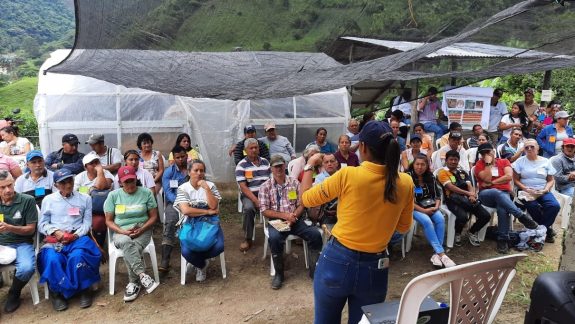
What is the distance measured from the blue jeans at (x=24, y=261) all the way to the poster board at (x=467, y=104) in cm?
577

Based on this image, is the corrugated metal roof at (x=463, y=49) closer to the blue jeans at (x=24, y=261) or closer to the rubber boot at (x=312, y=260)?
the rubber boot at (x=312, y=260)

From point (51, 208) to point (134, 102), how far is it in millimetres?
2684

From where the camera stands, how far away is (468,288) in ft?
5.54

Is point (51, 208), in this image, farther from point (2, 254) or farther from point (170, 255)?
point (170, 255)

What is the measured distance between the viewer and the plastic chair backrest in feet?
5.23

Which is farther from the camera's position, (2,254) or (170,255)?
(170,255)

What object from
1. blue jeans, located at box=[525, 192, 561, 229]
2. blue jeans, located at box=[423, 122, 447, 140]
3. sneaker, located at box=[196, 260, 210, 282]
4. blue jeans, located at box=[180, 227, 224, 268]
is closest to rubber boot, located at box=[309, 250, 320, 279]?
blue jeans, located at box=[180, 227, 224, 268]

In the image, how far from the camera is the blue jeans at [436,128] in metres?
6.59

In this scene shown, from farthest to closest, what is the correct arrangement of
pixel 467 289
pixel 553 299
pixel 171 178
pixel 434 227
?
pixel 171 178, pixel 434 227, pixel 467 289, pixel 553 299

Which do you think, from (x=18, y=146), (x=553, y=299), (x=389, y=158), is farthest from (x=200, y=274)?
(x=18, y=146)

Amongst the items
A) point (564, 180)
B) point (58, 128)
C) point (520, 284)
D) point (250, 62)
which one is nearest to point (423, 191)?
point (520, 284)

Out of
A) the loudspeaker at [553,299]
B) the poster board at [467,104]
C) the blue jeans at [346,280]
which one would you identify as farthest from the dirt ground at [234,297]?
the poster board at [467,104]

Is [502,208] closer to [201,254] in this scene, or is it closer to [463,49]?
[463,49]

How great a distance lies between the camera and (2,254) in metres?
3.46
